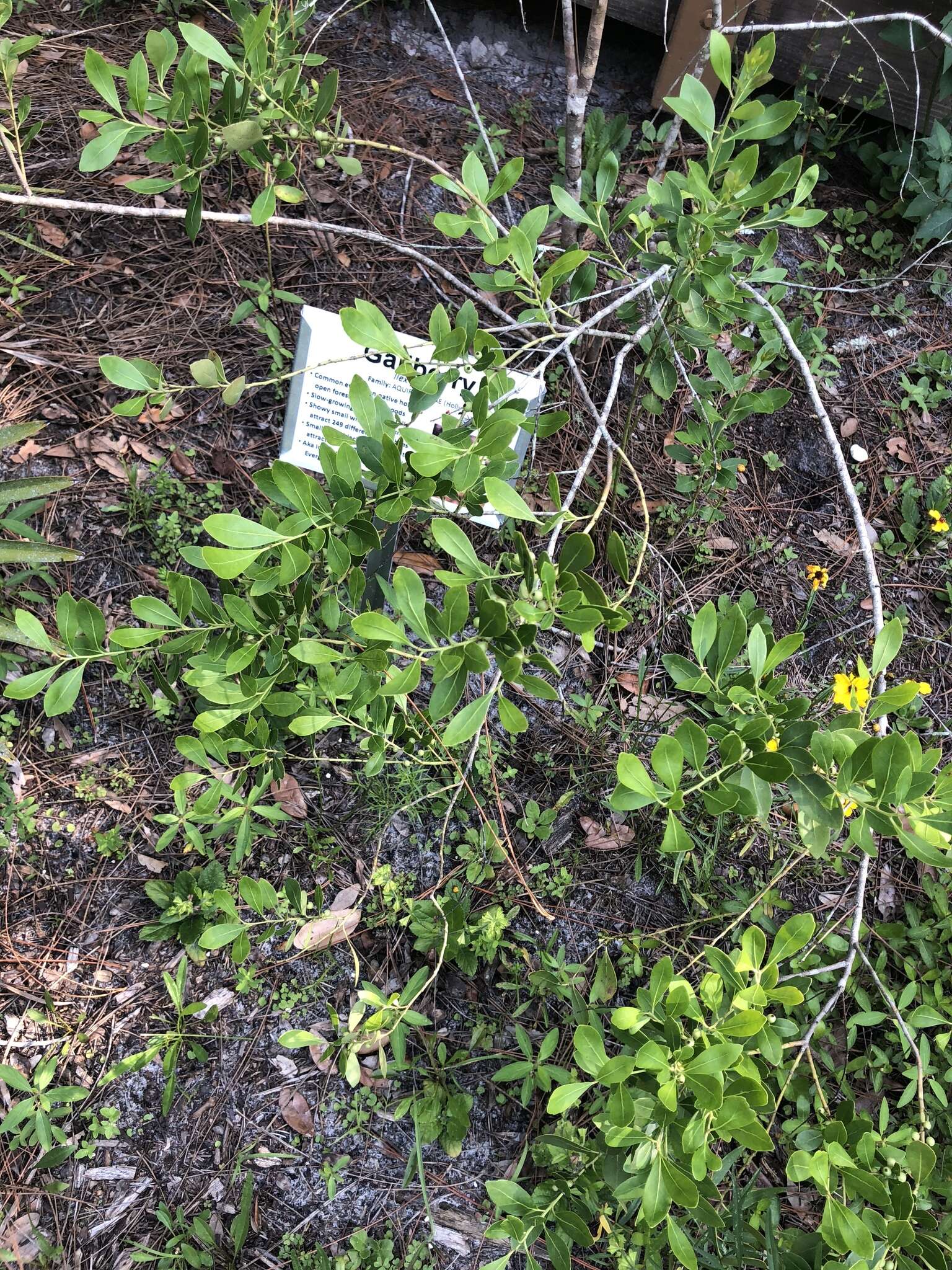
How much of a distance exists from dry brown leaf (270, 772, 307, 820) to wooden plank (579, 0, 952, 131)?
242 cm

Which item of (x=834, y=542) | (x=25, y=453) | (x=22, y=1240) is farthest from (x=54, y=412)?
(x=834, y=542)

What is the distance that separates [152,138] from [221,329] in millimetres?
665

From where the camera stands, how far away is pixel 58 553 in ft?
6.87

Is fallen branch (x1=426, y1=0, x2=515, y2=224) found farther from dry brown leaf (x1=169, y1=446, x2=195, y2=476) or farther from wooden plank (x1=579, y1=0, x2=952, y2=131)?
dry brown leaf (x1=169, y1=446, x2=195, y2=476)

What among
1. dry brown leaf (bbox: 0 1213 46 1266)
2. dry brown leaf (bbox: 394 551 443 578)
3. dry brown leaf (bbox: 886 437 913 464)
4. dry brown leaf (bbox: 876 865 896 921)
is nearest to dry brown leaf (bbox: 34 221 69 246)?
dry brown leaf (bbox: 394 551 443 578)

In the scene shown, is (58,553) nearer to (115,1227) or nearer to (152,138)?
(152,138)

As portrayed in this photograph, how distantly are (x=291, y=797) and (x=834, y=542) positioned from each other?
1819mm

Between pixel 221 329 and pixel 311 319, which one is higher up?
pixel 311 319

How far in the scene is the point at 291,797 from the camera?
7.12ft

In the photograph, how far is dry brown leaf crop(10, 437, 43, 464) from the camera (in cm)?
232

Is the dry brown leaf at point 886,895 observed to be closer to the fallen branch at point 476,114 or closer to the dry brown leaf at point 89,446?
the fallen branch at point 476,114

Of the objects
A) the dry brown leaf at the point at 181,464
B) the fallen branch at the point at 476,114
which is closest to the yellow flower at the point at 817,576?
the fallen branch at the point at 476,114

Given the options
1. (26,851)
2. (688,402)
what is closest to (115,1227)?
(26,851)

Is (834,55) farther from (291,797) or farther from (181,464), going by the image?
(291,797)
